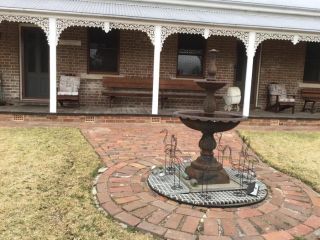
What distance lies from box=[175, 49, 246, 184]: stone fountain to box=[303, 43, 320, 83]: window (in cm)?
918

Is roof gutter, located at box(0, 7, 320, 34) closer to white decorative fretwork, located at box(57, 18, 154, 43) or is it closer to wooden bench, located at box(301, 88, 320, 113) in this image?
white decorative fretwork, located at box(57, 18, 154, 43)

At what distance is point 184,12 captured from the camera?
11250mm

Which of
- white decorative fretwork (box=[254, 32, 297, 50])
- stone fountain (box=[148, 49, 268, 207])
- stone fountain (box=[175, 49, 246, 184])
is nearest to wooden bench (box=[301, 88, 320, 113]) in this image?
white decorative fretwork (box=[254, 32, 297, 50])

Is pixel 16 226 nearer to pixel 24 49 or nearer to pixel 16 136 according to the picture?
pixel 16 136

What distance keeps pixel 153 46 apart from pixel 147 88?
144 cm

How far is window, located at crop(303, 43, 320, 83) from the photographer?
12.7m

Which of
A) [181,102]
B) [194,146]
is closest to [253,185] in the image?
[194,146]

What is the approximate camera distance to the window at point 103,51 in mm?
11195

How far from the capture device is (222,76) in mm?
12156

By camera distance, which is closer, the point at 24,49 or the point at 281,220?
the point at 281,220

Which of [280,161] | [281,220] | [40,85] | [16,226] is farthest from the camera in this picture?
[40,85]

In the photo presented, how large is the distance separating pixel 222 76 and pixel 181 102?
179 centimetres

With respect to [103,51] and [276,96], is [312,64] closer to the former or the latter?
[276,96]

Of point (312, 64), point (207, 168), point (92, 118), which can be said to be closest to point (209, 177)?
point (207, 168)
